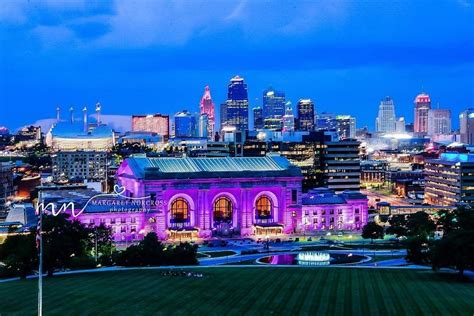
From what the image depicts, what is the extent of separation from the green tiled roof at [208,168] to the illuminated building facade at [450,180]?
5094 cm

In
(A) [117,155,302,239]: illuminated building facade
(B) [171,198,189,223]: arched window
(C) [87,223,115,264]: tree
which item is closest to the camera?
(C) [87,223,115,264]: tree

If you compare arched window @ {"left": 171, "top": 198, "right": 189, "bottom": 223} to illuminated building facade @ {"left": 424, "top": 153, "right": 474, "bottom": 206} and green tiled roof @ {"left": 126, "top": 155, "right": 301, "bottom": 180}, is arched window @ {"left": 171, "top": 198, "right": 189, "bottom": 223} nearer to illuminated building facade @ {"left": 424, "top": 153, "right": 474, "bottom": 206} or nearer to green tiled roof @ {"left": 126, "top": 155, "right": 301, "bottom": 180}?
green tiled roof @ {"left": 126, "top": 155, "right": 301, "bottom": 180}

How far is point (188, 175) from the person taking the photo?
128250 mm

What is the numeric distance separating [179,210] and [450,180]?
249 feet

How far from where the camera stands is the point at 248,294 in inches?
2360

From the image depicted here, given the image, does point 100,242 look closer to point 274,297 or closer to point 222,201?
point 222,201

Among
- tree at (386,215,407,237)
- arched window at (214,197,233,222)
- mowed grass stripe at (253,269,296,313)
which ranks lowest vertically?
mowed grass stripe at (253,269,296,313)

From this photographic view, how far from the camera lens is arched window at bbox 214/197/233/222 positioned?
13038 cm

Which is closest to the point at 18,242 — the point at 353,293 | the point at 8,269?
the point at 8,269

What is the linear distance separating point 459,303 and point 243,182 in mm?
77466

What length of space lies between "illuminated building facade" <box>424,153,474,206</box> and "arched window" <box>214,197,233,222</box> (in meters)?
60.0

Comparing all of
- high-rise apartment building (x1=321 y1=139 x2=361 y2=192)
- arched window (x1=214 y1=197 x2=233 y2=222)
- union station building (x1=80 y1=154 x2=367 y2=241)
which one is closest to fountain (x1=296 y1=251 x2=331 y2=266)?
union station building (x1=80 y1=154 x2=367 y2=241)

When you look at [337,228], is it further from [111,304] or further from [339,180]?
[111,304]

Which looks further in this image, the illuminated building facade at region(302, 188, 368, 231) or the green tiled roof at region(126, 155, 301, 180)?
the illuminated building facade at region(302, 188, 368, 231)
